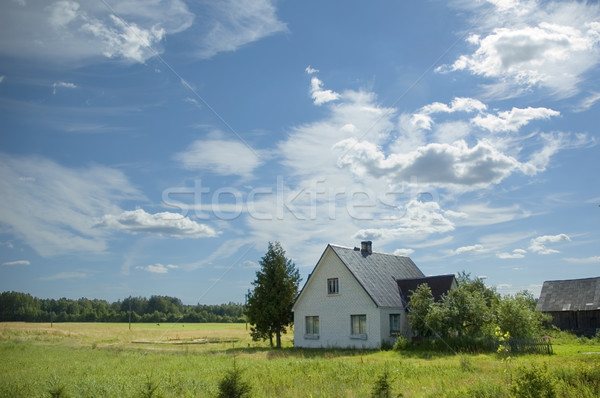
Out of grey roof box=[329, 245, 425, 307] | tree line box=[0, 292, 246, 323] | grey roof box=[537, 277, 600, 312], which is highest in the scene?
grey roof box=[329, 245, 425, 307]

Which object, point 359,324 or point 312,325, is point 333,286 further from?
point 312,325

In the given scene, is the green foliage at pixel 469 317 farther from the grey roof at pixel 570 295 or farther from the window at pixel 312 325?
the grey roof at pixel 570 295

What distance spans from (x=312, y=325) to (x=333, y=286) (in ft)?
11.3

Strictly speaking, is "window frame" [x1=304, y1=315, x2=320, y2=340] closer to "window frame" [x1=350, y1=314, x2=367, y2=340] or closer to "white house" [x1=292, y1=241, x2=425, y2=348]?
"white house" [x1=292, y1=241, x2=425, y2=348]

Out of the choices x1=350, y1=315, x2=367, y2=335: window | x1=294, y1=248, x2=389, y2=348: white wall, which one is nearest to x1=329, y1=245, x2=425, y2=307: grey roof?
x1=294, y1=248, x2=389, y2=348: white wall

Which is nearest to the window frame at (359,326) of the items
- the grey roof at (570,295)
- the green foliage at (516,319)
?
the green foliage at (516,319)

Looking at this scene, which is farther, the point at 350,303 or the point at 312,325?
the point at 312,325

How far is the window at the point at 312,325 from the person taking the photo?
35.1 metres

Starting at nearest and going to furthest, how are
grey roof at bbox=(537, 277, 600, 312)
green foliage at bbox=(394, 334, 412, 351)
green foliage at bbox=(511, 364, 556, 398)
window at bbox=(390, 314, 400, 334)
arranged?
1. green foliage at bbox=(511, 364, 556, 398)
2. green foliage at bbox=(394, 334, 412, 351)
3. window at bbox=(390, 314, 400, 334)
4. grey roof at bbox=(537, 277, 600, 312)

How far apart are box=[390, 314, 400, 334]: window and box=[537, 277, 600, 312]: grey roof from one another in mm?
20321

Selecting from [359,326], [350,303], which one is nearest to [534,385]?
[359,326]

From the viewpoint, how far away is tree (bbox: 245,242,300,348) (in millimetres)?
36688

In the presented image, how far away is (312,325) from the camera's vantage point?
35312mm

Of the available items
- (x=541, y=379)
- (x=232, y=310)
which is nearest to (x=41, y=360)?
(x=541, y=379)
